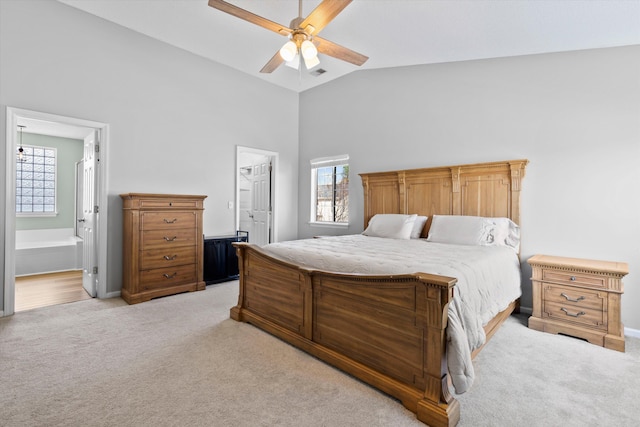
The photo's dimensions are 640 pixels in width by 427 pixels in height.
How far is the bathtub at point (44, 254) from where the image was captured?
4.75 meters

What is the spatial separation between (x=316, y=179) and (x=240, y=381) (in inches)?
167

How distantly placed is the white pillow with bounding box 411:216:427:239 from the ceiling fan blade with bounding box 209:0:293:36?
2611 millimetres

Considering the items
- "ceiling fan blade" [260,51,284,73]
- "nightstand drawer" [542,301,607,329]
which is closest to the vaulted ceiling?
"ceiling fan blade" [260,51,284,73]

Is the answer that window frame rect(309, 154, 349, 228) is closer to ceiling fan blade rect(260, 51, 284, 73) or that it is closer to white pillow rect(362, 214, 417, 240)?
white pillow rect(362, 214, 417, 240)

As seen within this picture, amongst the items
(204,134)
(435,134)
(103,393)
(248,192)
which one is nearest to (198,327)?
(103,393)

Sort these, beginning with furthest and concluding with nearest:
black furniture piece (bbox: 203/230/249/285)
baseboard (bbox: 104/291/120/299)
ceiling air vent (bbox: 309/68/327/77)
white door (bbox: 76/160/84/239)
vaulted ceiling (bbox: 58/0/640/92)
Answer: white door (bbox: 76/160/84/239), ceiling air vent (bbox: 309/68/327/77), black furniture piece (bbox: 203/230/249/285), baseboard (bbox: 104/291/120/299), vaulted ceiling (bbox: 58/0/640/92)

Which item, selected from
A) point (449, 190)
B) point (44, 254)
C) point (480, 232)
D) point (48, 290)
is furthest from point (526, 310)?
point (44, 254)

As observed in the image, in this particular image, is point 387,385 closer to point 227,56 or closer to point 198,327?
point 198,327

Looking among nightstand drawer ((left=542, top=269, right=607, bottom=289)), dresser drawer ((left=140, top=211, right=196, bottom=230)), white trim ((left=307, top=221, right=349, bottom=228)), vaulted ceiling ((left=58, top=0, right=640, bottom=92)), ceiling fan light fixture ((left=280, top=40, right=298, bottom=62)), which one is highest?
vaulted ceiling ((left=58, top=0, right=640, bottom=92))

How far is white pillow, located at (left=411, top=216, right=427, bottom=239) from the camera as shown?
12.7 ft

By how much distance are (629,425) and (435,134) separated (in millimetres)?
3311

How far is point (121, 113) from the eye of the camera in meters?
3.85

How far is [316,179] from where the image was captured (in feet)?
19.1

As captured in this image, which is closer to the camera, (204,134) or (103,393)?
(103,393)
